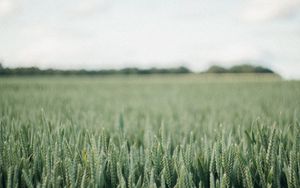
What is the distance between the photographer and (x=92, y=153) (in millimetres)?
1188

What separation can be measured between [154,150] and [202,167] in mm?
225

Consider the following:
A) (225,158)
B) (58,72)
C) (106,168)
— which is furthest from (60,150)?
(58,72)

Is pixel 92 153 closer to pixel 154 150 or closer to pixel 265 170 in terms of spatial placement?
pixel 154 150

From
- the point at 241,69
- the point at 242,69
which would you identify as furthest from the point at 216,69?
the point at 242,69

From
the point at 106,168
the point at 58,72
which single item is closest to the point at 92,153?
the point at 106,168

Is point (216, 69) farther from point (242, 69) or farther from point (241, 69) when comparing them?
point (242, 69)

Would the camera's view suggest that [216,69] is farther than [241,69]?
Yes

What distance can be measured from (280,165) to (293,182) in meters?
0.16

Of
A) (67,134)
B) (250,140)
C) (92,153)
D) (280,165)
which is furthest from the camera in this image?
(67,134)

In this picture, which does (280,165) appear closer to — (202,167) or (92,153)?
(202,167)

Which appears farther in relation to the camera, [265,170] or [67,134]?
[67,134]

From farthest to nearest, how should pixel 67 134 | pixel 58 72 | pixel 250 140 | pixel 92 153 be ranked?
pixel 58 72 → pixel 67 134 → pixel 250 140 → pixel 92 153

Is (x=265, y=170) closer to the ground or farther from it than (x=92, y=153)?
closer to the ground

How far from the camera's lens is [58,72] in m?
50.2
